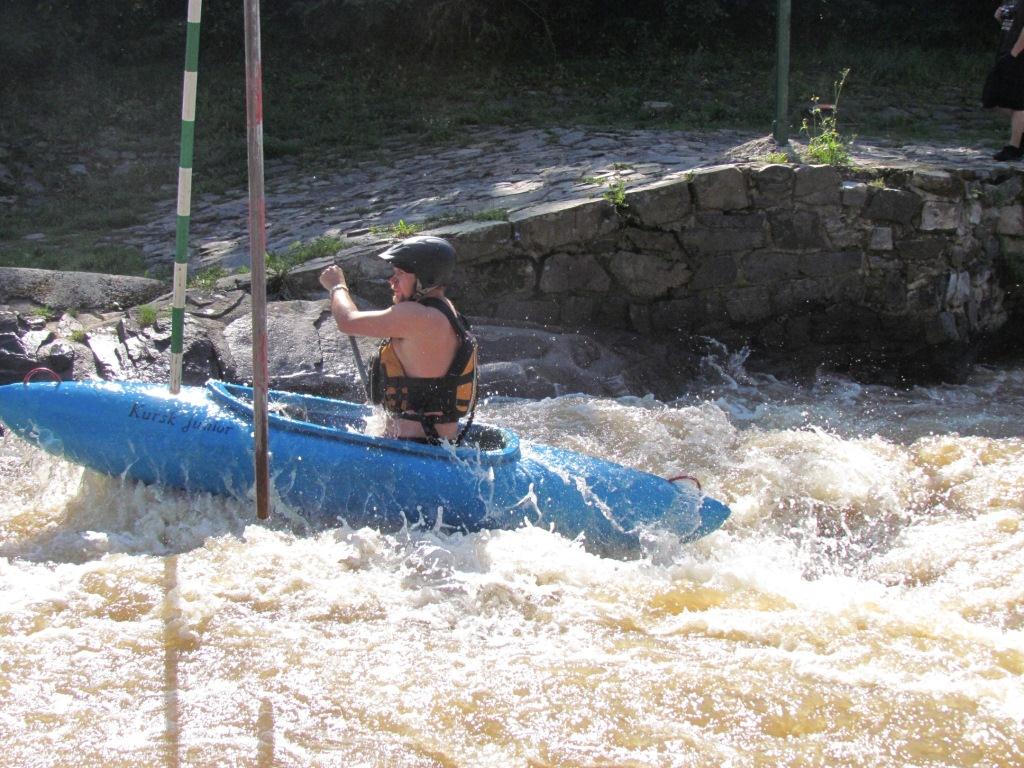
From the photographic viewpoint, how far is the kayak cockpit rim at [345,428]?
4.62m

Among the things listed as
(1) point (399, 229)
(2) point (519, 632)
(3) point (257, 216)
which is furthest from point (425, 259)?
(1) point (399, 229)

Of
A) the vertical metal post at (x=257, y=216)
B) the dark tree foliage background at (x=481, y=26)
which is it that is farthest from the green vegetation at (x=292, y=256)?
the dark tree foliage background at (x=481, y=26)

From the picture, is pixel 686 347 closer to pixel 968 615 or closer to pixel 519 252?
pixel 519 252

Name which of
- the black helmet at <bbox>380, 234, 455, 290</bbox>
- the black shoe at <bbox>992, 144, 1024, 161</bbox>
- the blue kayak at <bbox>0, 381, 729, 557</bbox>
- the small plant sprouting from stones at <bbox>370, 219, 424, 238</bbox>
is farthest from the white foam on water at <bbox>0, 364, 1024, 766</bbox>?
the black shoe at <bbox>992, 144, 1024, 161</bbox>

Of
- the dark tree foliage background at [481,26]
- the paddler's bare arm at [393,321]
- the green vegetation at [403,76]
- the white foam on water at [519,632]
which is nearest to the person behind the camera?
the white foam on water at [519,632]

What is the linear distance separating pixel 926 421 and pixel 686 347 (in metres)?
1.58

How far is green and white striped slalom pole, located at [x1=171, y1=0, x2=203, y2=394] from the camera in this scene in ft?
14.4

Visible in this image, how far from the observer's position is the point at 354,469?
462cm

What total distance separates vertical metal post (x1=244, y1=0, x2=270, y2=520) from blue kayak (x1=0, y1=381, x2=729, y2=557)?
0.46m

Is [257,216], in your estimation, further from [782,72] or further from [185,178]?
[782,72]

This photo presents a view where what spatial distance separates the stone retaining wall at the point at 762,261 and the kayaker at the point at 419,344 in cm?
231

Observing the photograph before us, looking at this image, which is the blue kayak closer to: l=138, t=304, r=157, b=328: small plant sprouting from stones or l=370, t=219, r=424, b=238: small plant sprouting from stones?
l=138, t=304, r=157, b=328: small plant sprouting from stones

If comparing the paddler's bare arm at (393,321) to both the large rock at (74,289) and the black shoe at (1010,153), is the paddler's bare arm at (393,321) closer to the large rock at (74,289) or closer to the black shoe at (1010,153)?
the large rock at (74,289)

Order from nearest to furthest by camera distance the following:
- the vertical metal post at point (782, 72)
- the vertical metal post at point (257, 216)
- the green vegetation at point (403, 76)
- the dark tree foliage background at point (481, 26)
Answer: the vertical metal post at point (257, 216), the vertical metal post at point (782, 72), the green vegetation at point (403, 76), the dark tree foliage background at point (481, 26)
